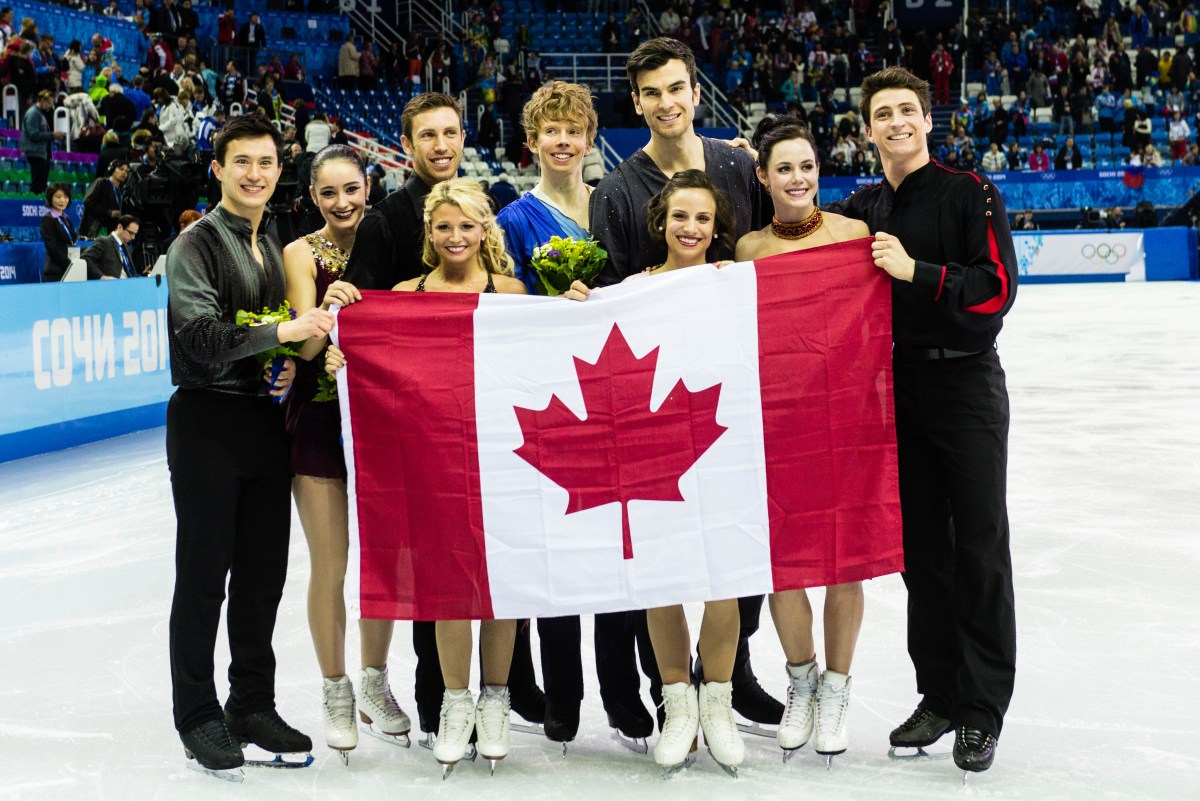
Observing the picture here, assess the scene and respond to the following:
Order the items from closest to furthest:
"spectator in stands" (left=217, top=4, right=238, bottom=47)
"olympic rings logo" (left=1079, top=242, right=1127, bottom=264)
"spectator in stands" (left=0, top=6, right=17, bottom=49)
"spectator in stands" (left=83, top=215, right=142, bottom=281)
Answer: "spectator in stands" (left=83, top=215, right=142, bottom=281)
"spectator in stands" (left=0, top=6, right=17, bottom=49)
"olympic rings logo" (left=1079, top=242, right=1127, bottom=264)
"spectator in stands" (left=217, top=4, right=238, bottom=47)

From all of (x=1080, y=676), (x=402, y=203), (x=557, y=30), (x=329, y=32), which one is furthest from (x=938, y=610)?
(x=557, y=30)

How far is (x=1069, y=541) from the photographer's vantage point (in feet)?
18.8

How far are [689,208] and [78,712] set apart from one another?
2.45m

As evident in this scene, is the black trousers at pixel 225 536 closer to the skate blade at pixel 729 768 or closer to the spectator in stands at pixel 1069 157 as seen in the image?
the skate blade at pixel 729 768

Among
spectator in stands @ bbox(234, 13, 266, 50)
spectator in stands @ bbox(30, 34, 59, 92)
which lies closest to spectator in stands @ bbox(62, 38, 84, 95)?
spectator in stands @ bbox(30, 34, 59, 92)

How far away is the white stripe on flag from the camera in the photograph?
3.40 metres

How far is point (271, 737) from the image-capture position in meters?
3.51

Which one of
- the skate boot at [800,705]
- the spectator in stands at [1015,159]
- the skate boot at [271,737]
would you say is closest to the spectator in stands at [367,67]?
the spectator in stands at [1015,159]

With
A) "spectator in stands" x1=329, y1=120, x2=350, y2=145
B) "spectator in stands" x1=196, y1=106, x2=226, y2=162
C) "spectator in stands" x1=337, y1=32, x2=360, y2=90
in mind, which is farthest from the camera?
"spectator in stands" x1=337, y1=32, x2=360, y2=90

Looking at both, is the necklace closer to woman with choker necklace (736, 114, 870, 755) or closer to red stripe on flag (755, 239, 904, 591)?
woman with choker necklace (736, 114, 870, 755)

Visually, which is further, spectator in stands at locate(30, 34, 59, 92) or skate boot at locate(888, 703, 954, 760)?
spectator in stands at locate(30, 34, 59, 92)

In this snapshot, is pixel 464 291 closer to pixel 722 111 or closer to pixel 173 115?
pixel 173 115

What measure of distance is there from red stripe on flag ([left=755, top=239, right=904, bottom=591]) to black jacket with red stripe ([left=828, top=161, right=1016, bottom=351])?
0.10m

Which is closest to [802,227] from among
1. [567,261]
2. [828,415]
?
[828,415]
